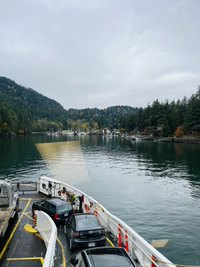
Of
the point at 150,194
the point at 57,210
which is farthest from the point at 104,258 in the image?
the point at 150,194

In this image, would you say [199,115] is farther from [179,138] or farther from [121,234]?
[121,234]

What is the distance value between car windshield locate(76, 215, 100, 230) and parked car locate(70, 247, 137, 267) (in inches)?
139

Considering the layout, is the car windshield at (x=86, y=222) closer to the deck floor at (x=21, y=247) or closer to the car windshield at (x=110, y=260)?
the deck floor at (x=21, y=247)

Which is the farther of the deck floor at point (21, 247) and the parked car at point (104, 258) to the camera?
the deck floor at point (21, 247)

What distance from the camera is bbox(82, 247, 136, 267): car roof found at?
7602mm

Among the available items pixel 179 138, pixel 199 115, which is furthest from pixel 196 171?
pixel 179 138

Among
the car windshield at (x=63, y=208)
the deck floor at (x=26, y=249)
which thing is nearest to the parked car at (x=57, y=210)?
the car windshield at (x=63, y=208)

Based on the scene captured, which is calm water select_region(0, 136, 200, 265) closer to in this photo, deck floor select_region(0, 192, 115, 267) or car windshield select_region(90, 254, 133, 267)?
deck floor select_region(0, 192, 115, 267)

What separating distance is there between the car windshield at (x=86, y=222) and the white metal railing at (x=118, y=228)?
1258 millimetres

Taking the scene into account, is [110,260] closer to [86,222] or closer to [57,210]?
[86,222]

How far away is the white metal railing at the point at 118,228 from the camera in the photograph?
9.58 m

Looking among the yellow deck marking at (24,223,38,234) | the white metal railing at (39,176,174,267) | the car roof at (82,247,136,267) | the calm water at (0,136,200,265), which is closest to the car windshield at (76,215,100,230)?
the white metal railing at (39,176,174,267)

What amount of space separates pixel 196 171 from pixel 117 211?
3057 centimetres

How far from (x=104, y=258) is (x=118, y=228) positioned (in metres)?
5.37
